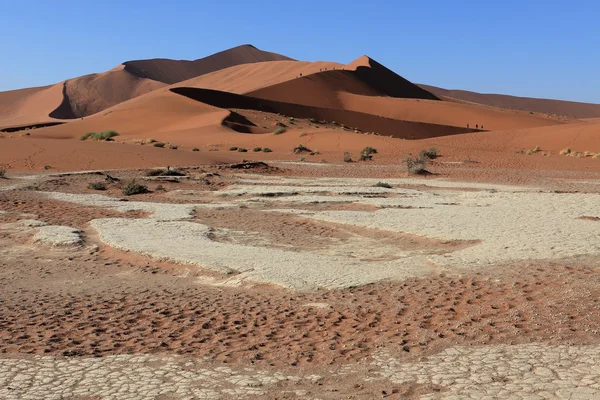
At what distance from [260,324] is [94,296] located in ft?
9.31

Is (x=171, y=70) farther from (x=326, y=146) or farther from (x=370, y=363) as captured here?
(x=370, y=363)

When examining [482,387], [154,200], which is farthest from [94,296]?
[154,200]

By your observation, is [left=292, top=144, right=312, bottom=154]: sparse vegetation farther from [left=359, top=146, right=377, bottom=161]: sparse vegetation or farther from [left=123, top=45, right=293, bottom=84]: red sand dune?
[left=123, top=45, right=293, bottom=84]: red sand dune

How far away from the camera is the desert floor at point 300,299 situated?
6086 millimetres

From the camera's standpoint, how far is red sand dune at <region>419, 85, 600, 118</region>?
154900 millimetres

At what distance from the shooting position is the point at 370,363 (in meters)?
6.49

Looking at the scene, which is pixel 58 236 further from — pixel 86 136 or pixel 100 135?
pixel 86 136

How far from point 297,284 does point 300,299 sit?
0.61 meters

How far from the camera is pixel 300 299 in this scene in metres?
8.87

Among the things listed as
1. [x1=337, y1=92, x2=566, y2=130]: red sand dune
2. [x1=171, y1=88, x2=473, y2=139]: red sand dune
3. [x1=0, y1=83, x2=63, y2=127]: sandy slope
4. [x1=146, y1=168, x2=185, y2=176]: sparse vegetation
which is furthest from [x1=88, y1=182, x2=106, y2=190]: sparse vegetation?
Answer: [x1=0, y1=83, x2=63, y2=127]: sandy slope

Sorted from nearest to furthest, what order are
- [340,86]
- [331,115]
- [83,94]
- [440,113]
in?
[331,115] < [440,113] < [340,86] < [83,94]

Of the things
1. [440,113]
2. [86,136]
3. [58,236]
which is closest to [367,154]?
[86,136]

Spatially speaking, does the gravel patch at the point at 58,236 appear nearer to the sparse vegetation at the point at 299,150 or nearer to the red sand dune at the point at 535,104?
the sparse vegetation at the point at 299,150

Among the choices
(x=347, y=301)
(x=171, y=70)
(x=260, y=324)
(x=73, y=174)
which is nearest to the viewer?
(x=260, y=324)
